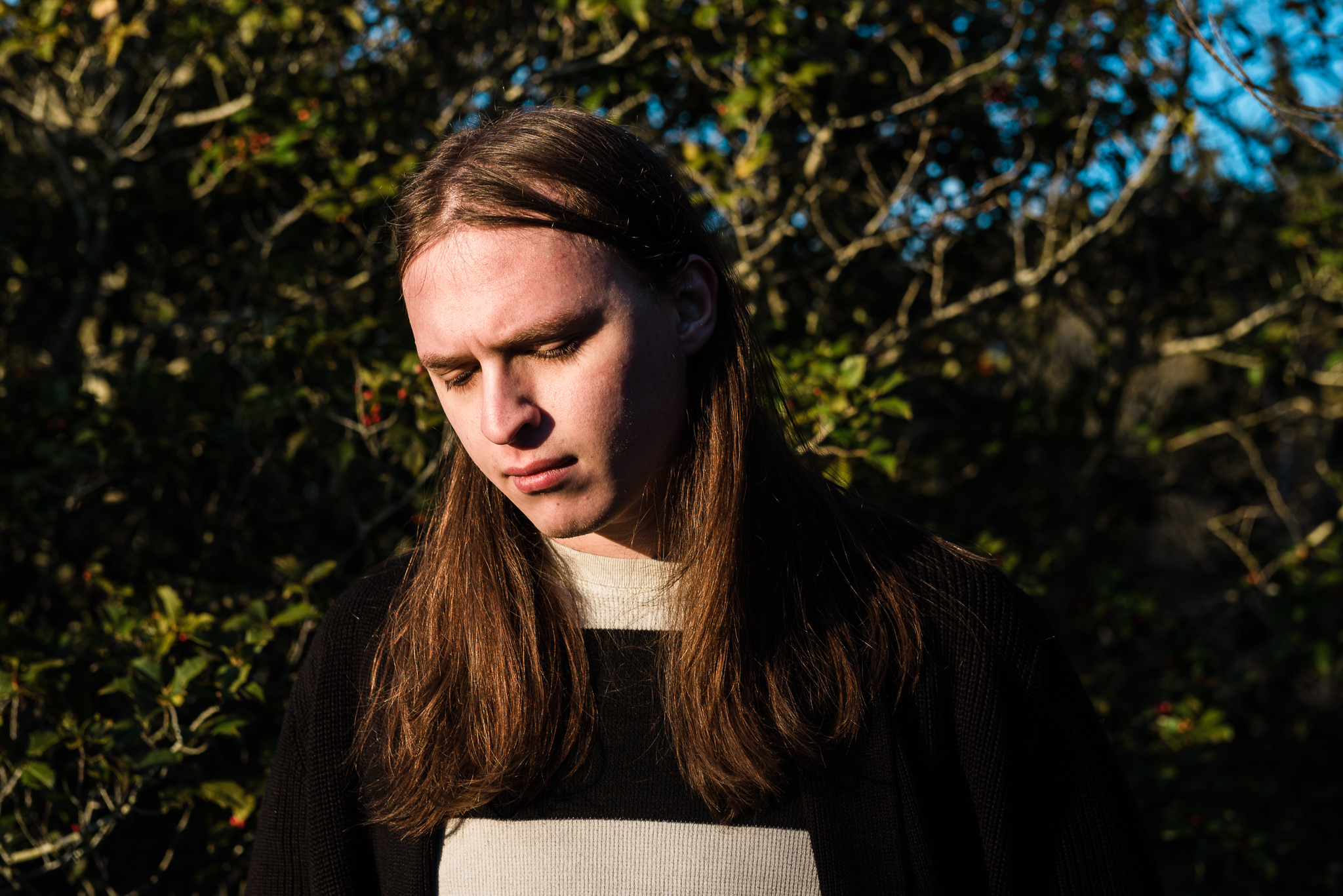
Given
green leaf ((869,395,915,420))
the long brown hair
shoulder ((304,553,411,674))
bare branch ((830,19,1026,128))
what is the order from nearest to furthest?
the long brown hair < shoulder ((304,553,411,674)) < green leaf ((869,395,915,420)) < bare branch ((830,19,1026,128))

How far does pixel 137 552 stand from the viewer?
2.61m

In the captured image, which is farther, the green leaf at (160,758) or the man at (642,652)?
the green leaf at (160,758)

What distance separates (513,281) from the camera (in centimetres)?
103

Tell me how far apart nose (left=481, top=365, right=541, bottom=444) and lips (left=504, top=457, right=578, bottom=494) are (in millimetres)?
41

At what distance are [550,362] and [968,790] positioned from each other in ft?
2.52

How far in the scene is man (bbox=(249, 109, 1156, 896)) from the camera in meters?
1.06

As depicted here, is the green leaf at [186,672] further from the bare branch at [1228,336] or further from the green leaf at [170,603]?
the bare branch at [1228,336]

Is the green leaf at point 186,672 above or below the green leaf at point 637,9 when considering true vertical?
below

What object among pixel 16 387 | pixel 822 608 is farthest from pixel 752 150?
pixel 16 387

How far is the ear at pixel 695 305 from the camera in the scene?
1166 mm

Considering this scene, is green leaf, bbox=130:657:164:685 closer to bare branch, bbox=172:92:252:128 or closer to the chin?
the chin

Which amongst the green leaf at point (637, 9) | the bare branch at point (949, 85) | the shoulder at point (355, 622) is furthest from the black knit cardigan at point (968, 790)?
the bare branch at point (949, 85)

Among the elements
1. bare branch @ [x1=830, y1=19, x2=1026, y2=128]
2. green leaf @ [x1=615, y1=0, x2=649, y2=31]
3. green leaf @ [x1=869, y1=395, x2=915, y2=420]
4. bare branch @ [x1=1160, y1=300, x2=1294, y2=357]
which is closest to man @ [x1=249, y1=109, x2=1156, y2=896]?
green leaf @ [x1=869, y1=395, x2=915, y2=420]

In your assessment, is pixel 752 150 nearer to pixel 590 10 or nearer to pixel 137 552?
pixel 590 10
